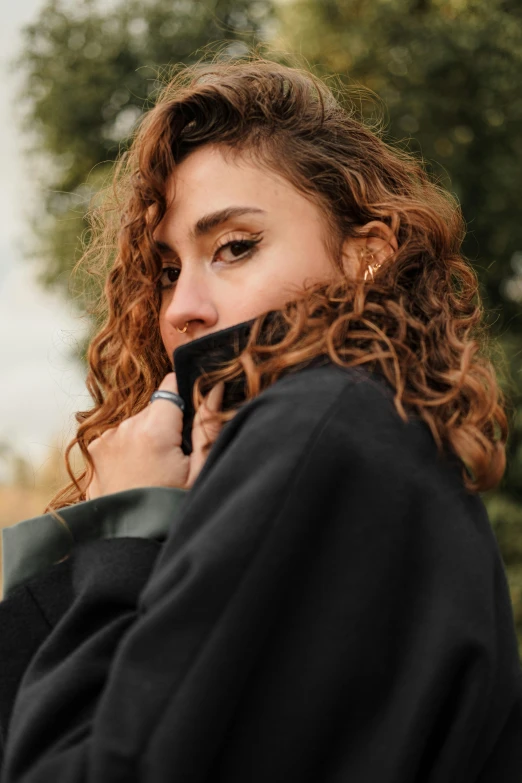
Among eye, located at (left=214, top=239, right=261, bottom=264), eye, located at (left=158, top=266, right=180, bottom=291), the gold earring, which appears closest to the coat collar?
eye, located at (left=214, top=239, right=261, bottom=264)

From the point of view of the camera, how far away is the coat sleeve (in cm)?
125

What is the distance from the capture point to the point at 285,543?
131 cm

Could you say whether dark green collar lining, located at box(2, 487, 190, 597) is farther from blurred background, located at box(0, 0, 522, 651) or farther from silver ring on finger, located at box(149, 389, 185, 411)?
Answer: blurred background, located at box(0, 0, 522, 651)

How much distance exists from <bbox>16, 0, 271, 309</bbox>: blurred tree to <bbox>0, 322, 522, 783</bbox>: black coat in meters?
12.5

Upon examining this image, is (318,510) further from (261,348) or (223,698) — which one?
(261,348)

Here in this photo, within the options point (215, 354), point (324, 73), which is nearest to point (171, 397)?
point (215, 354)

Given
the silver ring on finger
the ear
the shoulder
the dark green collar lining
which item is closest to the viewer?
the shoulder

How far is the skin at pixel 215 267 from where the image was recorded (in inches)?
67.1

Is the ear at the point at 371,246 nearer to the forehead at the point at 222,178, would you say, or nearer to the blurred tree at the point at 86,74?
the forehead at the point at 222,178

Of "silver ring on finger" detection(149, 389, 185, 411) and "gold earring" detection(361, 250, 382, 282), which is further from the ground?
"gold earring" detection(361, 250, 382, 282)

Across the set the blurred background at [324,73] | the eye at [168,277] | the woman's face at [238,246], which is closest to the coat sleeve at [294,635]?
the woman's face at [238,246]

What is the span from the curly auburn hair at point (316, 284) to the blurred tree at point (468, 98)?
1037 cm

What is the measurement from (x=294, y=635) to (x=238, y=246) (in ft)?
2.75

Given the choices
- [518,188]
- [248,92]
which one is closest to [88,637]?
[248,92]
